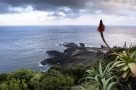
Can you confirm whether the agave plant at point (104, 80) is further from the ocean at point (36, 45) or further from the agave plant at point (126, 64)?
the ocean at point (36, 45)

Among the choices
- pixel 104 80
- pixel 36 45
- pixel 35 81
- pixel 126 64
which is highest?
pixel 126 64

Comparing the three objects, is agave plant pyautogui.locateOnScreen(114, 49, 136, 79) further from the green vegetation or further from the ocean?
the ocean

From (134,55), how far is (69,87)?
19.7 feet

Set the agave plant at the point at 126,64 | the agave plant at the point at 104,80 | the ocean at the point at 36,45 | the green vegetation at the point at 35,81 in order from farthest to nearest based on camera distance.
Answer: the ocean at the point at 36,45 < the green vegetation at the point at 35,81 < the agave plant at the point at 104,80 < the agave plant at the point at 126,64

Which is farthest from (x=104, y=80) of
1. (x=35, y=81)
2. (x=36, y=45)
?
(x=36, y=45)

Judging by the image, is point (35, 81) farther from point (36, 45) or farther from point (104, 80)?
point (36, 45)

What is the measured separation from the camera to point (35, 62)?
59.3m

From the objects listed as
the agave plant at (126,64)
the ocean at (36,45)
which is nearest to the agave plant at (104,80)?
the agave plant at (126,64)

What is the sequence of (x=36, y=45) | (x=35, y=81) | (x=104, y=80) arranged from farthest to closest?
(x=36, y=45) < (x=35, y=81) < (x=104, y=80)

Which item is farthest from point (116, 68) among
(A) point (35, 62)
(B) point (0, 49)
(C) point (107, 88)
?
(B) point (0, 49)

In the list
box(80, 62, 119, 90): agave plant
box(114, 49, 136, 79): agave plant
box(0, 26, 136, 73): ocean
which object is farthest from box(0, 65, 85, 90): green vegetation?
box(0, 26, 136, 73): ocean

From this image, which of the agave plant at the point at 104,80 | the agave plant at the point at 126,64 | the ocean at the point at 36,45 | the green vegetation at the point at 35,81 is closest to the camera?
the agave plant at the point at 126,64

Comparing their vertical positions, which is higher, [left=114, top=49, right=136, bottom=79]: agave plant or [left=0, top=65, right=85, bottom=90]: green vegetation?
[left=114, top=49, right=136, bottom=79]: agave plant

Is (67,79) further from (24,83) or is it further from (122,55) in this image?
(122,55)
